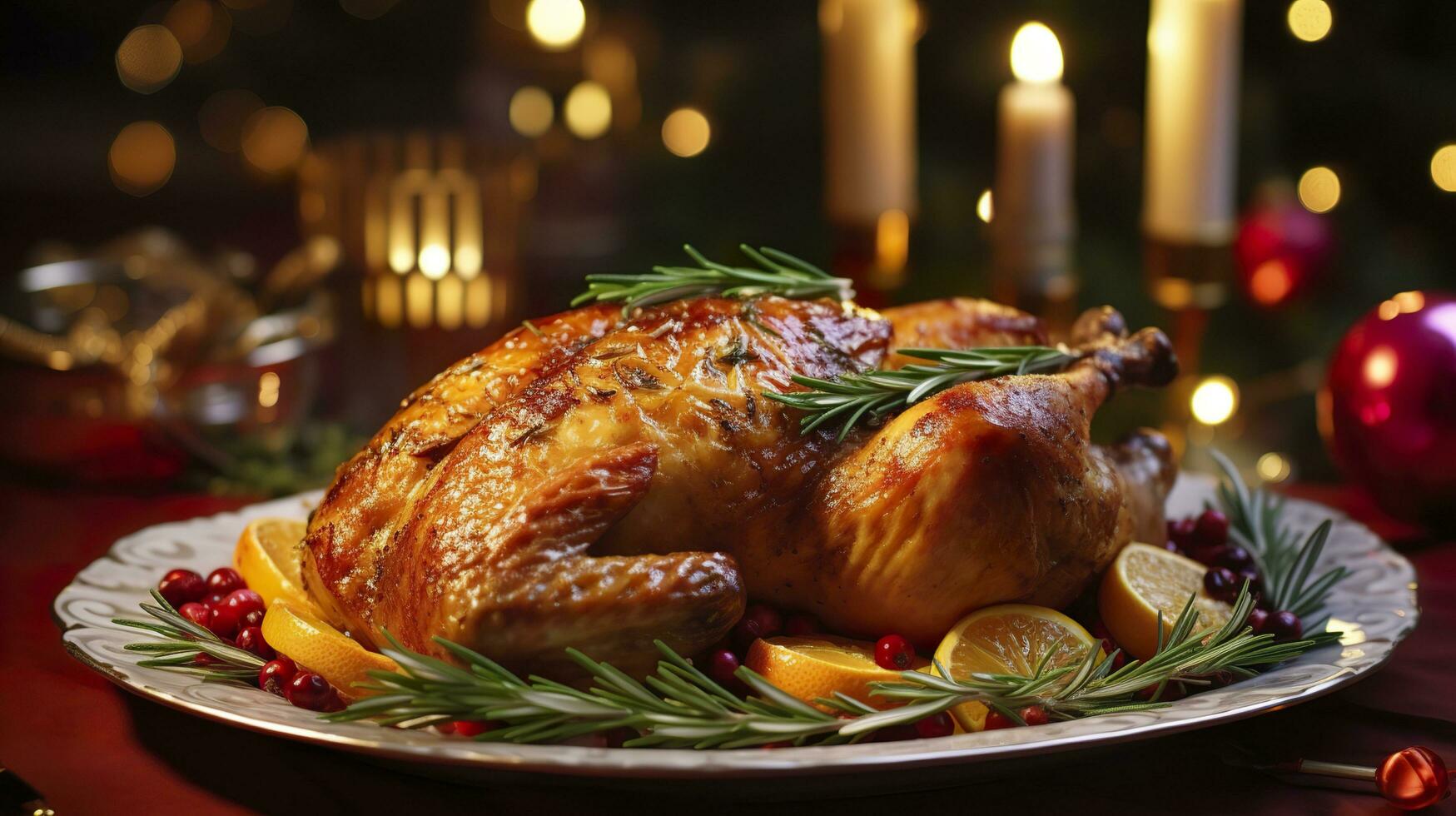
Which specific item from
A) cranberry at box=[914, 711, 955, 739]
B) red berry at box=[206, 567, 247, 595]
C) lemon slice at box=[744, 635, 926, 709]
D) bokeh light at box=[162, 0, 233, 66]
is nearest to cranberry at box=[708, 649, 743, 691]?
lemon slice at box=[744, 635, 926, 709]

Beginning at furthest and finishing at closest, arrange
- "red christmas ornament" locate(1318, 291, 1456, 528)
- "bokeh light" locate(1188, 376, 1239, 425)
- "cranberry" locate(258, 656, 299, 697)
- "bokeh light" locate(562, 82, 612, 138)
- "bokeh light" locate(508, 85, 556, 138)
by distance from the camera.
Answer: "bokeh light" locate(508, 85, 556, 138) < "bokeh light" locate(562, 82, 612, 138) < "bokeh light" locate(1188, 376, 1239, 425) < "red christmas ornament" locate(1318, 291, 1456, 528) < "cranberry" locate(258, 656, 299, 697)

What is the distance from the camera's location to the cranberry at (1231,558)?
217cm

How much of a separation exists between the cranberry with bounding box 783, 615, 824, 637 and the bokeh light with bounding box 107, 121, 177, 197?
6.70 metres

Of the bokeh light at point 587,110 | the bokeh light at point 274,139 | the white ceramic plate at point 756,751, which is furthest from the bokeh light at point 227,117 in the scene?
the white ceramic plate at point 756,751

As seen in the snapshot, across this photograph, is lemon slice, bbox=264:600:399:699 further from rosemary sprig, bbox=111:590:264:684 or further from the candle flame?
the candle flame

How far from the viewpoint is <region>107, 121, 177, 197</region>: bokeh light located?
7.55m

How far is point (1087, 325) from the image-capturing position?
230cm

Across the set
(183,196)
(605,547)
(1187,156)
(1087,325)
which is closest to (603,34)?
(183,196)

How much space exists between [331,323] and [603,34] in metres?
2.98

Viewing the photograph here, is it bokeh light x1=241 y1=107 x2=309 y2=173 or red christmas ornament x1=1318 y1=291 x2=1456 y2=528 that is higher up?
bokeh light x1=241 y1=107 x2=309 y2=173

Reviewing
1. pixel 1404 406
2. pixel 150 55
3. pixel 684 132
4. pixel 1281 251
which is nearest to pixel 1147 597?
pixel 1404 406

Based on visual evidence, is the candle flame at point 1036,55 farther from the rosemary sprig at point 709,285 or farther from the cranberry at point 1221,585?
the cranberry at point 1221,585

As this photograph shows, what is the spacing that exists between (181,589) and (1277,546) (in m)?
1.83

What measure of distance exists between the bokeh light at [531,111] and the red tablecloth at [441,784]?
16.4 feet
